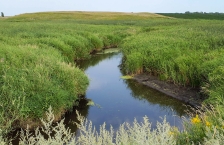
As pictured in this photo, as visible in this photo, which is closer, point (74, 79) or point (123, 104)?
point (74, 79)

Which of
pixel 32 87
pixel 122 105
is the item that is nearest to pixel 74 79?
pixel 32 87

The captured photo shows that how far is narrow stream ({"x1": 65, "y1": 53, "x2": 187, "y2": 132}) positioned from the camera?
8.70 m

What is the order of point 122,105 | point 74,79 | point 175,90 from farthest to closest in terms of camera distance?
point 175,90
point 122,105
point 74,79

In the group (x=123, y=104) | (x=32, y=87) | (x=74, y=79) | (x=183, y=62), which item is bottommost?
(x=123, y=104)

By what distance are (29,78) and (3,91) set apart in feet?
3.37

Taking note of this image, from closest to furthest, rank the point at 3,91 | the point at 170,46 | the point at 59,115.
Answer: the point at 3,91 → the point at 59,115 → the point at 170,46

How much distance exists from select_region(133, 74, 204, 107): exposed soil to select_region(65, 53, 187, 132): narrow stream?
251 millimetres

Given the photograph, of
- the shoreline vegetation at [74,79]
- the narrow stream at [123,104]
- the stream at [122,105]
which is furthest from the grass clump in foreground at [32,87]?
the narrow stream at [123,104]

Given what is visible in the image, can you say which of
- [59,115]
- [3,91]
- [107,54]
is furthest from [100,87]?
[107,54]

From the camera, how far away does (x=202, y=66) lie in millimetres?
10125

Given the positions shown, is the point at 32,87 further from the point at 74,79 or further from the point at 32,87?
the point at 74,79

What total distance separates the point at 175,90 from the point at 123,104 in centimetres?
231

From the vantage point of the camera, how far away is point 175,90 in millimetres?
11062

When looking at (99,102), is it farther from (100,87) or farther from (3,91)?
(3,91)
